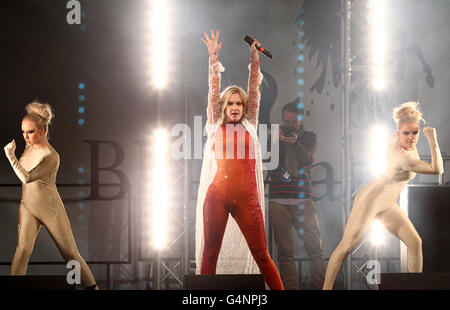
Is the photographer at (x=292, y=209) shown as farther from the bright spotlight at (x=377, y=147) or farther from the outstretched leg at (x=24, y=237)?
the outstretched leg at (x=24, y=237)

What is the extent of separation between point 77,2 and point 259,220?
2.71m

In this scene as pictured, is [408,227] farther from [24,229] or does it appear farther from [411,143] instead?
[24,229]

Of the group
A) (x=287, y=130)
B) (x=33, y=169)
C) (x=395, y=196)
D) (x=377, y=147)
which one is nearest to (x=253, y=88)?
(x=287, y=130)

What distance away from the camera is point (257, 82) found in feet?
12.8

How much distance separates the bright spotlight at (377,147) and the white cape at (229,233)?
1126 mm

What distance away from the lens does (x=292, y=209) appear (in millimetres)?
4273

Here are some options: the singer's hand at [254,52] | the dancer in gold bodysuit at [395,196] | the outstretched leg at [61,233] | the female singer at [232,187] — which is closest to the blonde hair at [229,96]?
the female singer at [232,187]

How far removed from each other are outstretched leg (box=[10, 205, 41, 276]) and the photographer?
2.10m

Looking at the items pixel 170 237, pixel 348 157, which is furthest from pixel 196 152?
pixel 348 157

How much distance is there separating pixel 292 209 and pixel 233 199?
76 cm

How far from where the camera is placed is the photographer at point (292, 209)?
426cm

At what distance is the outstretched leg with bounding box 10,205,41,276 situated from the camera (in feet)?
12.6

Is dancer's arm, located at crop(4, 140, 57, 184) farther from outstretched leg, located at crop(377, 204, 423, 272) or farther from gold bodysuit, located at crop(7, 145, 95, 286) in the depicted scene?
outstretched leg, located at crop(377, 204, 423, 272)

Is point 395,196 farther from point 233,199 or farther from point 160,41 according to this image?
point 160,41
